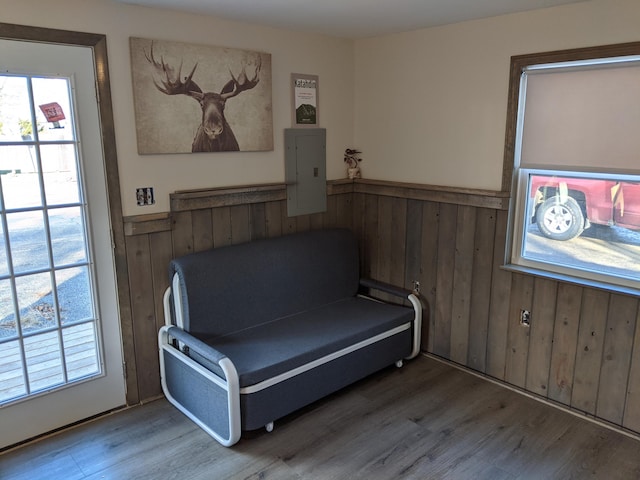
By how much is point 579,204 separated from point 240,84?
Answer: 7.06 ft

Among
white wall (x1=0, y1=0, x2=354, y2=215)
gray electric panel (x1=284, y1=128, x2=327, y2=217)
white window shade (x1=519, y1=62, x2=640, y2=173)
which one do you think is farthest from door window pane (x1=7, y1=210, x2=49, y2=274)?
white window shade (x1=519, y1=62, x2=640, y2=173)

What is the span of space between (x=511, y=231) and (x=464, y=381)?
1.04 m

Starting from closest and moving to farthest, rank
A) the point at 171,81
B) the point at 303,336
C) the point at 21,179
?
the point at 21,179 → the point at 171,81 → the point at 303,336

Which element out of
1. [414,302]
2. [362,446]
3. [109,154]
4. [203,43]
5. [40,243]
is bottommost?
[362,446]

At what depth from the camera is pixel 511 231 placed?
3.10m

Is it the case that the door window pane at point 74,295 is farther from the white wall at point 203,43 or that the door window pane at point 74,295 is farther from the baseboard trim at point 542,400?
the baseboard trim at point 542,400

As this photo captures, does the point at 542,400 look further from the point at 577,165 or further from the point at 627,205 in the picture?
the point at 577,165

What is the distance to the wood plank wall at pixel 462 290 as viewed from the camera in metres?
2.77

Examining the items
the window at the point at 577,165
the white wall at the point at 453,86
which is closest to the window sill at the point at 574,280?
the window at the point at 577,165

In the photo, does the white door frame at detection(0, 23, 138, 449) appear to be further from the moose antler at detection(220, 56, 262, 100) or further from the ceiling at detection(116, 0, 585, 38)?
the moose antler at detection(220, 56, 262, 100)

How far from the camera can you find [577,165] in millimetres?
2732

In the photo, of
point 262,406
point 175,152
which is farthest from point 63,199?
point 262,406

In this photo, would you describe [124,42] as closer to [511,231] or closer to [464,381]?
[511,231]

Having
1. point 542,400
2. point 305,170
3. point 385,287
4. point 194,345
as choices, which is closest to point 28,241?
point 194,345
